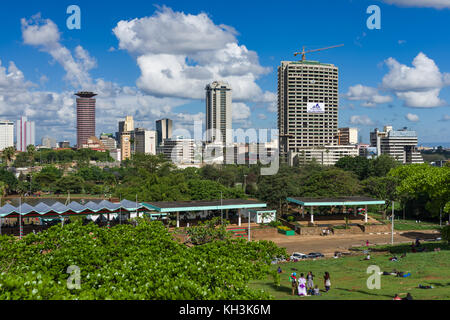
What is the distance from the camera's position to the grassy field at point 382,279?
1873cm

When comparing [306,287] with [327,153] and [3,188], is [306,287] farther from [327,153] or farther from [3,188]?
Result: [327,153]

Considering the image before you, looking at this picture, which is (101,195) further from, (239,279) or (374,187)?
(239,279)

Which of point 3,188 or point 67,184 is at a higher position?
point 67,184

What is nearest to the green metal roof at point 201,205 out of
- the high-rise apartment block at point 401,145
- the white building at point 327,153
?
the white building at point 327,153

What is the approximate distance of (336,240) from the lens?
46250 millimetres

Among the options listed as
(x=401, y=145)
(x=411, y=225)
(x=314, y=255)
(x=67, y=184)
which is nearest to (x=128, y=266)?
(x=314, y=255)

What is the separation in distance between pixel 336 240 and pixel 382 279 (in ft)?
75.2

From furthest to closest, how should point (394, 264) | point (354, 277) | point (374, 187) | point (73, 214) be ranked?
point (374, 187) → point (73, 214) → point (394, 264) → point (354, 277)

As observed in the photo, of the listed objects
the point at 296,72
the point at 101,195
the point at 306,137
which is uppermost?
the point at 296,72

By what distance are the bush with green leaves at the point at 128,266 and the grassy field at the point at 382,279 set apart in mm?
3592

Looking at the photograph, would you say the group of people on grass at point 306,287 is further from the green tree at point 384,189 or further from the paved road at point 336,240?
the green tree at point 384,189

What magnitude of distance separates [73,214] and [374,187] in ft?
141
